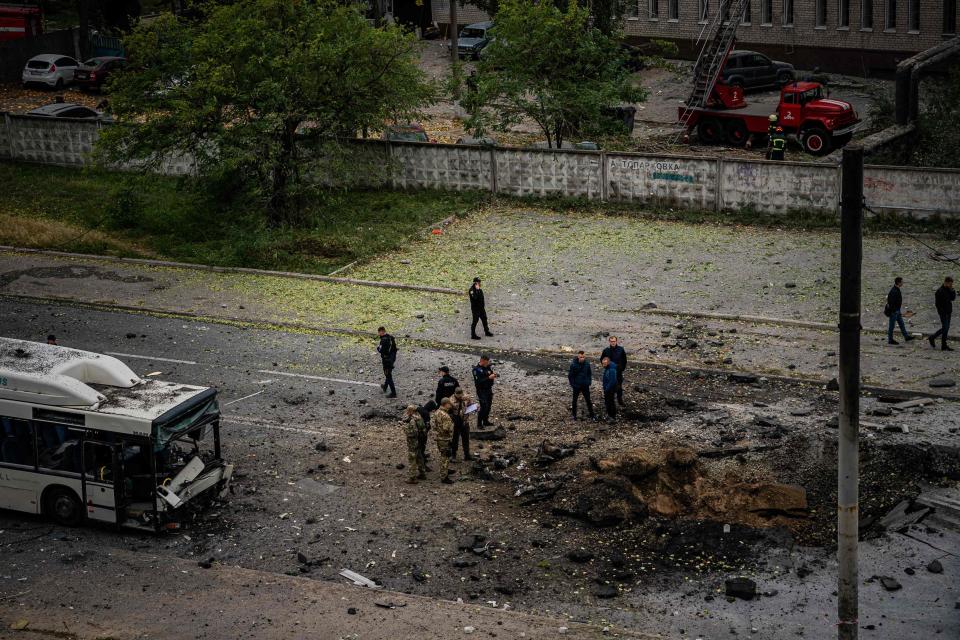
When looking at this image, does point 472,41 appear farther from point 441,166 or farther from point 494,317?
point 494,317

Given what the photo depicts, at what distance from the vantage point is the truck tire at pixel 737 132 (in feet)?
129

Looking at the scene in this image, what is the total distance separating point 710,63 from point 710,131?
3293 millimetres

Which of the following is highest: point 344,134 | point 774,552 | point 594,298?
point 344,134

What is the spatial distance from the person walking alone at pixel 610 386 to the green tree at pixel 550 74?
52.4 feet

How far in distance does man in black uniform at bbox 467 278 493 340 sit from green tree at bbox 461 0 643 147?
1163cm

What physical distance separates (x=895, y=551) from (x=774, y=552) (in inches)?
61.0

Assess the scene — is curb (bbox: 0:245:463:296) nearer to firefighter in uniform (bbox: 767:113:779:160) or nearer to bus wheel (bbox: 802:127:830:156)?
firefighter in uniform (bbox: 767:113:779:160)

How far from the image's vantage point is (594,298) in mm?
27094

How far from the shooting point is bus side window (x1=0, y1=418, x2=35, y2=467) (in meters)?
17.3

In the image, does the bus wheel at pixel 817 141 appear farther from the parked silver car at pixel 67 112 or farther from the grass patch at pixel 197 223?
the parked silver car at pixel 67 112

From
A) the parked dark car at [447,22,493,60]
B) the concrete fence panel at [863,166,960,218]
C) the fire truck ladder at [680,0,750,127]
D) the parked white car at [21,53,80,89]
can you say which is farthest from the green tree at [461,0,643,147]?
the parked white car at [21,53,80,89]

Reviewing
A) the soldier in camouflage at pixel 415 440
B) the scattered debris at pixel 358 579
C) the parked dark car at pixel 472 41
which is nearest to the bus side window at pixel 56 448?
the scattered debris at pixel 358 579

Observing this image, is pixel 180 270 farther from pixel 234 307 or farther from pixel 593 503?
pixel 593 503

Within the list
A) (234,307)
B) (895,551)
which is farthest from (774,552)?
(234,307)
